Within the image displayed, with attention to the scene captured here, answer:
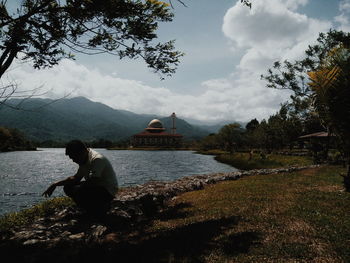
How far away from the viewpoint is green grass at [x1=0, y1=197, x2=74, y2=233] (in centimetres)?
940

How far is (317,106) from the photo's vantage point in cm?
1195

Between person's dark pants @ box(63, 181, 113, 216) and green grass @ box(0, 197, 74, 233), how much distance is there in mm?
3483

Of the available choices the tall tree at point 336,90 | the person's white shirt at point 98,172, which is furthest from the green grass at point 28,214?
the tall tree at point 336,90

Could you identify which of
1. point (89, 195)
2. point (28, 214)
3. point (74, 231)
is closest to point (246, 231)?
point (89, 195)

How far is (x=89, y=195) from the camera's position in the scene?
23.9 ft

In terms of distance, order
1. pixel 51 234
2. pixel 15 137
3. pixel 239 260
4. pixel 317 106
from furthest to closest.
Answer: pixel 15 137, pixel 317 106, pixel 51 234, pixel 239 260

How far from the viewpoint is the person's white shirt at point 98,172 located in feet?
23.2

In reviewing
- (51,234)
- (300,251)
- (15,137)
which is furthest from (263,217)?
(15,137)

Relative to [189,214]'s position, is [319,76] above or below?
above

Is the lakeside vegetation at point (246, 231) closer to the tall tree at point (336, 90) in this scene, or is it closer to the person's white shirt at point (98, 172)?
the person's white shirt at point (98, 172)

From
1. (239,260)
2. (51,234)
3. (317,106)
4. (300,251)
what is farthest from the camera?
(317,106)

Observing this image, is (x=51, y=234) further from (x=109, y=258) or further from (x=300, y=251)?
(x=300, y=251)

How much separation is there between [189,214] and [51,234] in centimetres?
481

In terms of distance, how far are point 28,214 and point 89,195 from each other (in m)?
5.82
